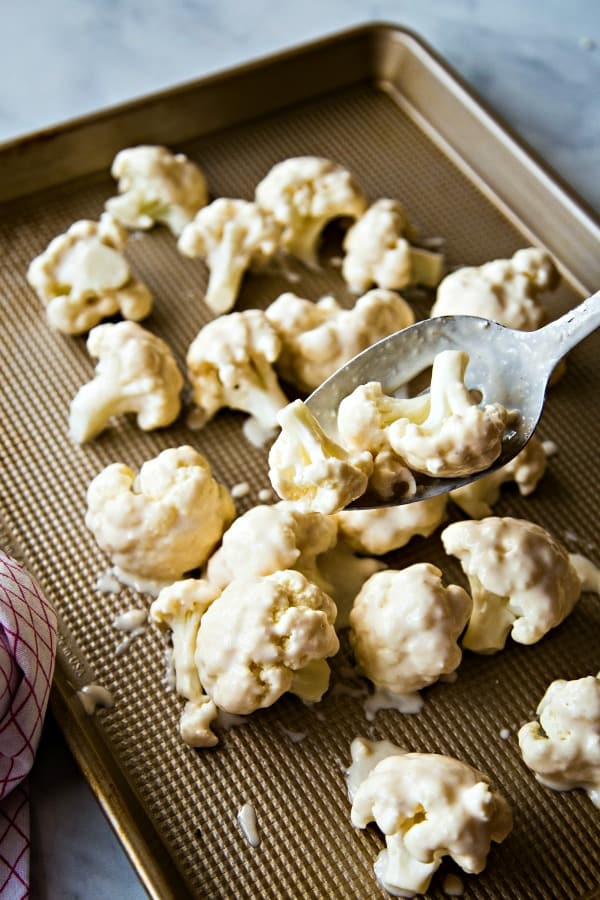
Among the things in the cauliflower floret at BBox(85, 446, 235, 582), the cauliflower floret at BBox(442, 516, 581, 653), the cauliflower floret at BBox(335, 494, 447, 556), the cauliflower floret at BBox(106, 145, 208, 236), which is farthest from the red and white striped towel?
the cauliflower floret at BBox(106, 145, 208, 236)

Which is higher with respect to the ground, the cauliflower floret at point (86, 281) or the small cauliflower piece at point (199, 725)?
the cauliflower floret at point (86, 281)

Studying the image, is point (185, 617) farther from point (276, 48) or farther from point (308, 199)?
point (276, 48)

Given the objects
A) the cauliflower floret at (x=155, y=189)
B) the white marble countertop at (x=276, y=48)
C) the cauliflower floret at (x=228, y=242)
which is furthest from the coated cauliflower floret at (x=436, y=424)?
the white marble countertop at (x=276, y=48)

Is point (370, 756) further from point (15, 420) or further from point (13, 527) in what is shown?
point (15, 420)

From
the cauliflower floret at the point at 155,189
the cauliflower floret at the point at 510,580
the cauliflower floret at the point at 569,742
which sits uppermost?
the cauliflower floret at the point at 155,189

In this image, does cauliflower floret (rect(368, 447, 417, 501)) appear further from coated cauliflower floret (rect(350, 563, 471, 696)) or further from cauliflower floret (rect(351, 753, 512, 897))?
cauliflower floret (rect(351, 753, 512, 897))

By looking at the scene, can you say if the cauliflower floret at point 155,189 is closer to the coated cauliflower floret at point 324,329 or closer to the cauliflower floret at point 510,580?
the coated cauliflower floret at point 324,329

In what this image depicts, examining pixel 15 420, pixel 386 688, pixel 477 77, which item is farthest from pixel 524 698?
pixel 477 77
